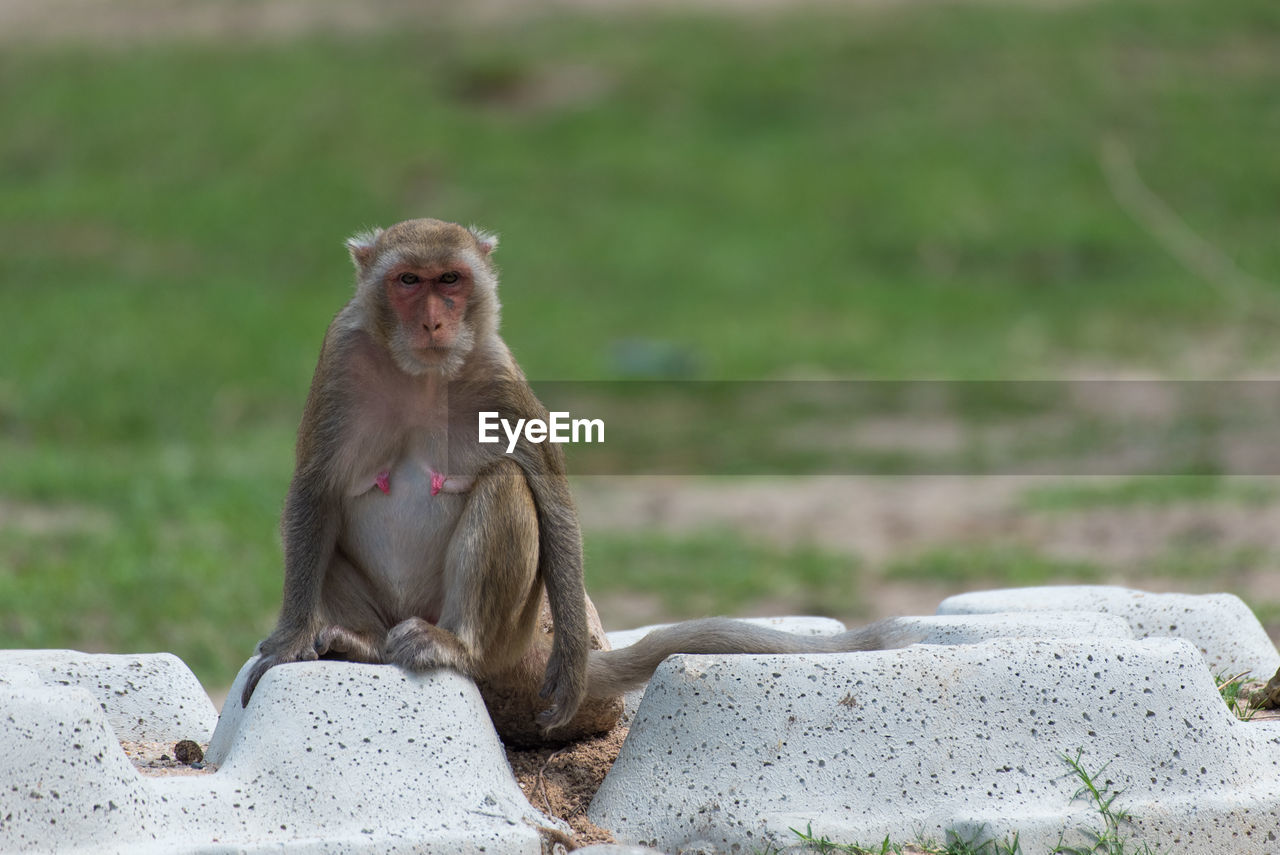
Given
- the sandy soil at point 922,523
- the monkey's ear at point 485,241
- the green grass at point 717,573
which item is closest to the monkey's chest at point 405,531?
the monkey's ear at point 485,241

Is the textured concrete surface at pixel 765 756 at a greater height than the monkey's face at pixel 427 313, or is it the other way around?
the monkey's face at pixel 427 313

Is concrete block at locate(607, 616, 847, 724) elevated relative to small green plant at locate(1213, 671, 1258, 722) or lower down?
elevated

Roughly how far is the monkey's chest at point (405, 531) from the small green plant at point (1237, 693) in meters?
2.30

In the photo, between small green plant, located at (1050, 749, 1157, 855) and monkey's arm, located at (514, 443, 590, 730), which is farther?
monkey's arm, located at (514, 443, 590, 730)

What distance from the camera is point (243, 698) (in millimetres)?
4426

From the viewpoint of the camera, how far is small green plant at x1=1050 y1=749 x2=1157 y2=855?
4023 mm

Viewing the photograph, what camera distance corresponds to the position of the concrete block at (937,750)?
4.11 metres

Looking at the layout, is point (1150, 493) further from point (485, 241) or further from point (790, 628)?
point (485, 241)

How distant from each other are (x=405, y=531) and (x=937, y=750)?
58.7 inches

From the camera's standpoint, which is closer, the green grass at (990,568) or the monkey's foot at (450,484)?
the monkey's foot at (450,484)

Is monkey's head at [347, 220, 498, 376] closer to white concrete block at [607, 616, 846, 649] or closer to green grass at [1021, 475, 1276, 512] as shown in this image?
white concrete block at [607, 616, 846, 649]

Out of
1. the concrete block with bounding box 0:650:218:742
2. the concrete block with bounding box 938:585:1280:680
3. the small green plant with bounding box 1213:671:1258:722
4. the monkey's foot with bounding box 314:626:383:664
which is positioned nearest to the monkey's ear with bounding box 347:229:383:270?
the monkey's foot with bounding box 314:626:383:664

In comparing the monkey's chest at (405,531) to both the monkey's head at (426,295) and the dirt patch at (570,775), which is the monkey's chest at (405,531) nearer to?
the monkey's head at (426,295)

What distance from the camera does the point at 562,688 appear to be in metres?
4.50
